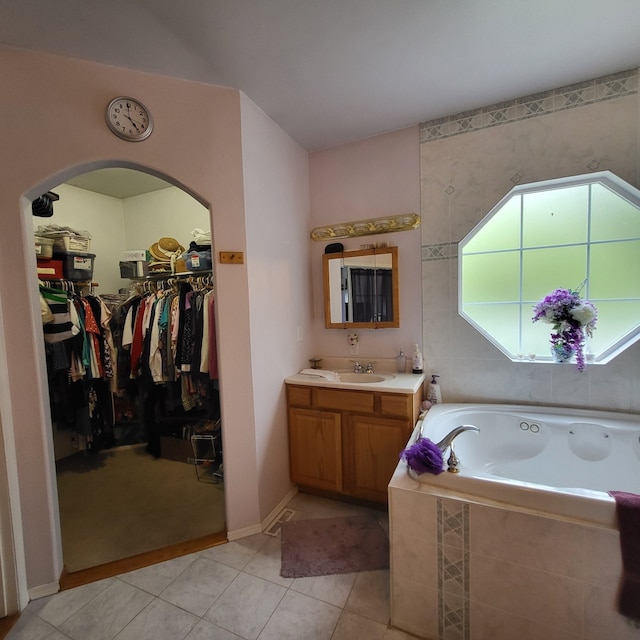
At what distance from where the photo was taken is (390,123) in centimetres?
211

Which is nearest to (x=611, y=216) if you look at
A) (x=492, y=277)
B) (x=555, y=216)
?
(x=555, y=216)

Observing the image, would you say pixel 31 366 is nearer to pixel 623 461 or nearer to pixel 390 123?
pixel 390 123

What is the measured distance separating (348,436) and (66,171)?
2.11m

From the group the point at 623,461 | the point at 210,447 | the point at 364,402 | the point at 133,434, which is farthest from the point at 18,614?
the point at 623,461

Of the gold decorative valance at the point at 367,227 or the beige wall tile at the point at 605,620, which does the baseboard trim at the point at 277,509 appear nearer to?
the beige wall tile at the point at 605,620

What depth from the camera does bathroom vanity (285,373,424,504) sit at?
1.86m

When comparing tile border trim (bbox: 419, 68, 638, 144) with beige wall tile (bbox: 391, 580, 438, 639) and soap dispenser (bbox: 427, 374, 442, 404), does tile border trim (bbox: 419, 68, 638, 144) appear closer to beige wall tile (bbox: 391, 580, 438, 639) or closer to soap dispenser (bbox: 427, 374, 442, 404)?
soap dispenser (bbox: 427, 374, 442, 404)

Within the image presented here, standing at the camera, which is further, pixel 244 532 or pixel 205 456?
pixel 205 456

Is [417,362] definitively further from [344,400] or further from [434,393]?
[344,400]

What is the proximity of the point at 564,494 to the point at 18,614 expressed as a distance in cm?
238

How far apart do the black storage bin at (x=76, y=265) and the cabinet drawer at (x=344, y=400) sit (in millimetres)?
2230

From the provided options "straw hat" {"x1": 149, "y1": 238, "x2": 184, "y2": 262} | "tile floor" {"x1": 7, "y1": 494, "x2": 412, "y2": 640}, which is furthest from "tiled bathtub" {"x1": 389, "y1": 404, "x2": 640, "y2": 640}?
"straw hat" {"x1": 149, "y1": 238, "x2": 184, "y2": 262}

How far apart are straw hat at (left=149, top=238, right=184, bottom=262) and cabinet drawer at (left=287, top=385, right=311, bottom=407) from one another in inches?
66.2

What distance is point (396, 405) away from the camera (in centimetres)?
184
